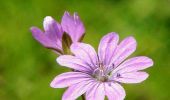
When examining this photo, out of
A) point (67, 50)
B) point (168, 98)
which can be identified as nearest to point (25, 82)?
point (168, 98)

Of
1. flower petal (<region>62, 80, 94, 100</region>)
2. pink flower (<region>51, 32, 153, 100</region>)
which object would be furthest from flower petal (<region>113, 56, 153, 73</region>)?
flower petal (<region>62, 80, 94, 100</region>)

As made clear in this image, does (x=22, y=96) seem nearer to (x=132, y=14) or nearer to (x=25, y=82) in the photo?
(x=25, y=82)

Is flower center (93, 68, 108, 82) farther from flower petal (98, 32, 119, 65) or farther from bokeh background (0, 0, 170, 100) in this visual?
bokeh background (0, 0, 170, 100)

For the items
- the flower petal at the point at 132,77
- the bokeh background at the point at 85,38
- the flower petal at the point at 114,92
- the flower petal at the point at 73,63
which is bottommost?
the flower petal at the point at 114,92

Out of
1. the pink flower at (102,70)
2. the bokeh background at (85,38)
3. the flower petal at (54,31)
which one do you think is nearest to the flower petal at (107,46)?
the pink flower at (102,70)

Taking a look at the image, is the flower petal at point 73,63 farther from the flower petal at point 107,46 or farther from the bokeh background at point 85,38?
the bokeh background at point 85,38

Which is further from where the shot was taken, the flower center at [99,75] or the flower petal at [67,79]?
the flower center at [99,75]
